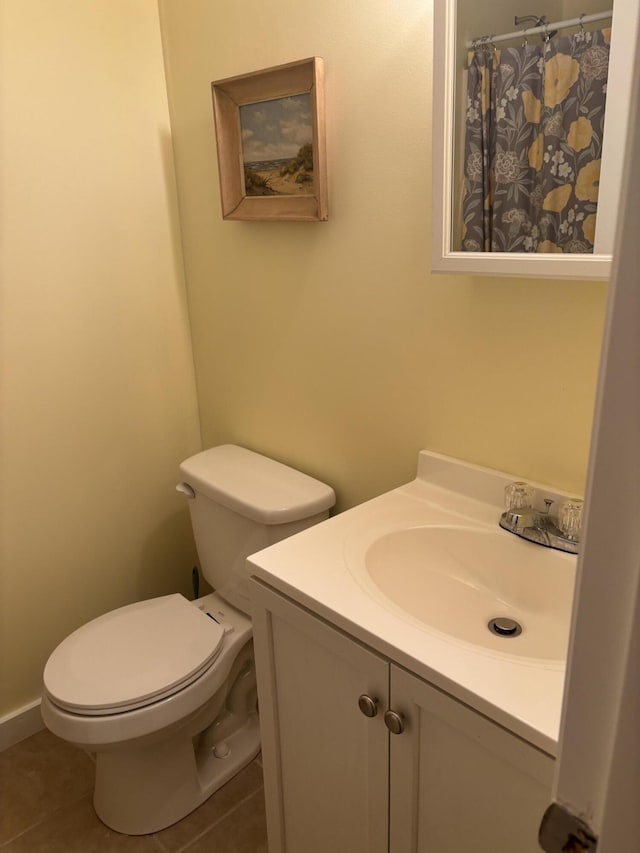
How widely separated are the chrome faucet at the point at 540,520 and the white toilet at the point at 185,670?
1.66 feet

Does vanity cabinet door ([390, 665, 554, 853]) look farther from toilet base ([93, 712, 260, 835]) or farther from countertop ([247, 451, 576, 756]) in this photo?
toilet base ([93, 712, 260, 835])

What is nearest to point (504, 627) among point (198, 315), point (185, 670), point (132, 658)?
point (185, 670)

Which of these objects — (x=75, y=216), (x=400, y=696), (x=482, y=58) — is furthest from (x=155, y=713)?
(x=482, y=58)

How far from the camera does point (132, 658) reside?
1593 millimetres

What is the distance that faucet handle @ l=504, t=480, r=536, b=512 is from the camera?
125cm

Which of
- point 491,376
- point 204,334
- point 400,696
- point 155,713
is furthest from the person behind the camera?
point 204,334

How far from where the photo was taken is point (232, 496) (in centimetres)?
163

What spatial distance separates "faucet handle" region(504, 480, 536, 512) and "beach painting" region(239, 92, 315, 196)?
2.58 feet

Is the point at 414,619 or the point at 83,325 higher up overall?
the point at 83,325

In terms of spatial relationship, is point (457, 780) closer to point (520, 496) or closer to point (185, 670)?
point (520, 496)

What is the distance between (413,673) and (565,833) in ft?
1.56

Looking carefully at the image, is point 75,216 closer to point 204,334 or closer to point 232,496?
point 204,334

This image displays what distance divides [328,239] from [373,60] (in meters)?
0.37

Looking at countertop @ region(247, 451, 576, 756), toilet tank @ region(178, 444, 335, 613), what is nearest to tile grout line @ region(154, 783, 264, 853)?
toilet tank @ region(178, 444, 335, 613)
